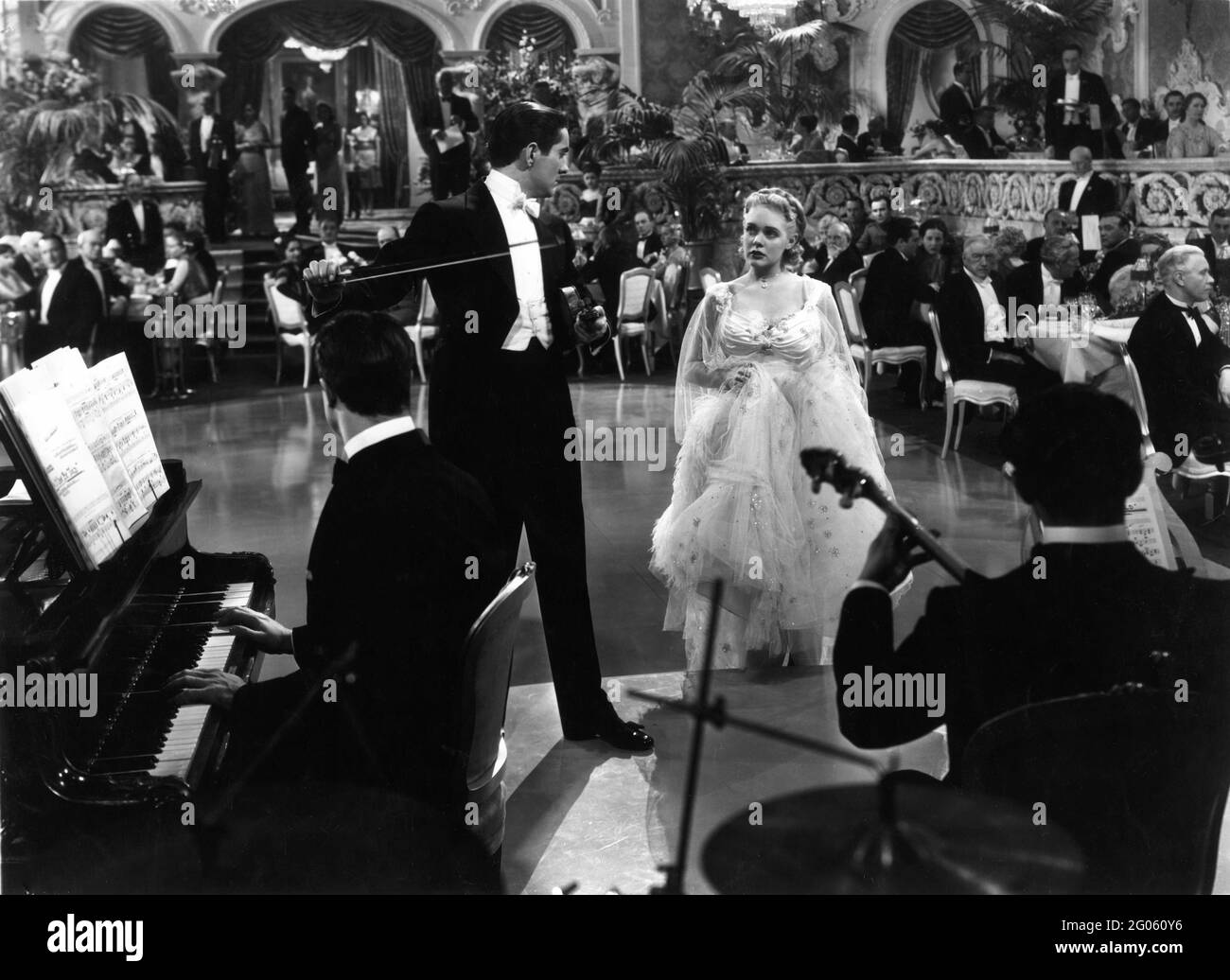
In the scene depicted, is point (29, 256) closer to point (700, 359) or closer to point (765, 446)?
point (700, 359)

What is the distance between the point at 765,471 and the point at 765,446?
75mm

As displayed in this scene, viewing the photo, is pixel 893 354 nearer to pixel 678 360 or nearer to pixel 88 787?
pixel 678 360

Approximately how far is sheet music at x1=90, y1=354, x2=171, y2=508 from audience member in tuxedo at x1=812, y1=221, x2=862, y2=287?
189 centimetres

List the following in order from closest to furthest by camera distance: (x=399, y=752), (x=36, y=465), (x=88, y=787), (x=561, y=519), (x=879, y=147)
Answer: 1. (x=88, y=787)
2. (x=36, y=465)
3. (x=399, y=752)
4. (x=561, y=519)
5. (x=879, y=147)

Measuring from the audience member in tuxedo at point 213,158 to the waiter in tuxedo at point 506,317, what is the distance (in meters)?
4.93

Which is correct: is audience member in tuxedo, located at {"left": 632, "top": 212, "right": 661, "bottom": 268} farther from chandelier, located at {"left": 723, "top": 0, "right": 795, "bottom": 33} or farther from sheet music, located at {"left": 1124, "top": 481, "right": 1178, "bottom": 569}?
sheet music, located at {"left": 1124, "top": 481, "right": 1178, "bottom": 569}

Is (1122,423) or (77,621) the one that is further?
(1122,423)

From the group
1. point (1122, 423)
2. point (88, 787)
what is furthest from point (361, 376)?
point (1122, 423)

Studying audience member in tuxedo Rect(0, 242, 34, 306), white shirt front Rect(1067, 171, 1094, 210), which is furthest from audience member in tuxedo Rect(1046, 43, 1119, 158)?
audience member in tuxedo Rect(0, 242, 34, 306)

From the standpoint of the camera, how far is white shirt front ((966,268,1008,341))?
3074 millimetres

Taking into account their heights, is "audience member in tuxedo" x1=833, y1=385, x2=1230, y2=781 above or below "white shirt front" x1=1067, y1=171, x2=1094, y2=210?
below

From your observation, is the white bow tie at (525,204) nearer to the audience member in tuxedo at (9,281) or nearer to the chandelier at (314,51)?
the audience member in tuxedo at (9,281)
